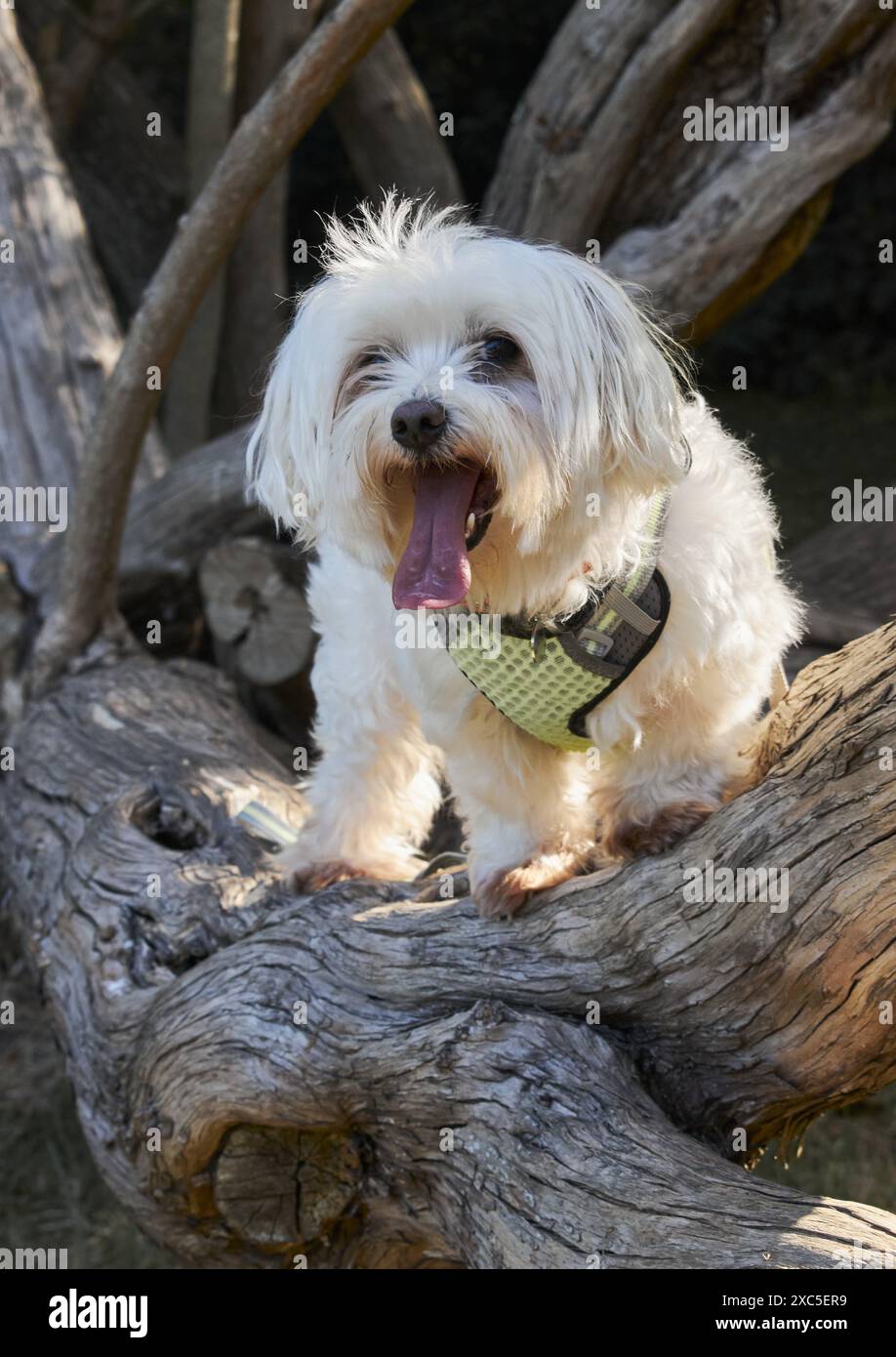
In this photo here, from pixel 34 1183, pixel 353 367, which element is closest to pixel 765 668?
pixel 353 367

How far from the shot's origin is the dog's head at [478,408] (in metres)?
2.70

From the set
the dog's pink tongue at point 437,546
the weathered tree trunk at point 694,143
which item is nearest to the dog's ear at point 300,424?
the dog's pink tongue at point 437,546

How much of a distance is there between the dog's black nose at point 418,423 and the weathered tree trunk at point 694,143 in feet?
7.88

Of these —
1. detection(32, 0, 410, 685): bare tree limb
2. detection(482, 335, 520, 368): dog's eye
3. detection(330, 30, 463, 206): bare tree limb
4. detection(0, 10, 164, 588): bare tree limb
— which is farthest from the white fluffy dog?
detection(330, 30, 463, 206): bare tree limb

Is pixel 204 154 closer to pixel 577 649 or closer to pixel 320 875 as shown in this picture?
pixel 320 875

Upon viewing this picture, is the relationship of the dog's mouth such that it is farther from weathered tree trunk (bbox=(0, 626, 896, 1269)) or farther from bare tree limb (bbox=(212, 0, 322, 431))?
bare tree limb (bbox=(212, 0, 322, 431))

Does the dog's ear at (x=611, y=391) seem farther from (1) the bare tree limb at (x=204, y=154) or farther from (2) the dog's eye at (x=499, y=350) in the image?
(1) the bare tree limb at (x=204, y=154)

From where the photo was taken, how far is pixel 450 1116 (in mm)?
2955

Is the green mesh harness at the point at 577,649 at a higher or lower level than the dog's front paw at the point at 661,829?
higher

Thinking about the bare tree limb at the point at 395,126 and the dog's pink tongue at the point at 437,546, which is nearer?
the dog's pink tongue at the point at 437,546

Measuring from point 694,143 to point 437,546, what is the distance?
3.08 m

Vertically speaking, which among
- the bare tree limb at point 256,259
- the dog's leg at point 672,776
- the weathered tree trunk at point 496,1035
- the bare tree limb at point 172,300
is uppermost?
the bare tree limb at point 256,259

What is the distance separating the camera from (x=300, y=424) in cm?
302

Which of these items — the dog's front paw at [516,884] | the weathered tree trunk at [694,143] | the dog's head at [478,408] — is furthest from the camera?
the weathered tree trunk at [694,143]
